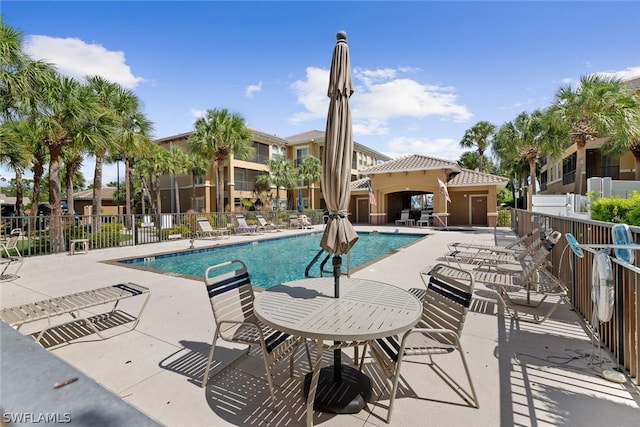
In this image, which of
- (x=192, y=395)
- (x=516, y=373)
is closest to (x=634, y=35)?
(x=516, y=373)

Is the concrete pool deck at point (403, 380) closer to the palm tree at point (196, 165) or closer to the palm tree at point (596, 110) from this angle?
the palm tree at point (596, 110)

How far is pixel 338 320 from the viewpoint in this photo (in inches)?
98.7

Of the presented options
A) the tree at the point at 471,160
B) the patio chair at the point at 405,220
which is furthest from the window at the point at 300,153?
the tree at the point at 471,160

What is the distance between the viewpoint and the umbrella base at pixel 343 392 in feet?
8.40

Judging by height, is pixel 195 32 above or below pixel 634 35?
above

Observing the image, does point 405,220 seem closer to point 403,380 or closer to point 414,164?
point 414,164

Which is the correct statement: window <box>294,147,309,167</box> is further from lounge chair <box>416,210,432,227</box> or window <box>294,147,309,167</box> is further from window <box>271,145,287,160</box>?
lounge chair <box>416,210,432,227</box>

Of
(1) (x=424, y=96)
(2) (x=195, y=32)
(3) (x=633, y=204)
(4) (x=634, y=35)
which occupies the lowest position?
(3) (x=633, y=204)

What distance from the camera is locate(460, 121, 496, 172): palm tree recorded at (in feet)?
110

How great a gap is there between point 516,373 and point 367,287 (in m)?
1.71

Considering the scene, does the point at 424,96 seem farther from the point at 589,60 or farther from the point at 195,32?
the point at 195,32

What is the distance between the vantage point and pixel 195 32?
12.1 m

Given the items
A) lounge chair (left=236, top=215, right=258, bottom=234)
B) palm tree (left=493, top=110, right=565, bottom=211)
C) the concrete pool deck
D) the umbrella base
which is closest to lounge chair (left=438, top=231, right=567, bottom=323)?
the concrete pool deck

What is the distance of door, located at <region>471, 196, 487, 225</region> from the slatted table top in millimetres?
23448
